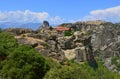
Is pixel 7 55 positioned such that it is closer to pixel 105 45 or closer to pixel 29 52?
pixel 29 52

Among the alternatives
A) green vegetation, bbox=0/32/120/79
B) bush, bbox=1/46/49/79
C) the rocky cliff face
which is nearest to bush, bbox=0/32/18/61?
green vegetation, bbox=0/32/120/79

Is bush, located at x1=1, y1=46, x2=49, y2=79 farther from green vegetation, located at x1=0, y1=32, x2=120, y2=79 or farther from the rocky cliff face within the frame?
the rocky cliff face

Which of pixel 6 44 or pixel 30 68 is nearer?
pixel 30 68

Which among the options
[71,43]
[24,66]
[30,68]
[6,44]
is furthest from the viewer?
[71,43]

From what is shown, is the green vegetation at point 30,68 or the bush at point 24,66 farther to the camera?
the bush at point 24,66

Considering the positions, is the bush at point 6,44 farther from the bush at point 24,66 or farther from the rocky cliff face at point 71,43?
the bush at point 24,66

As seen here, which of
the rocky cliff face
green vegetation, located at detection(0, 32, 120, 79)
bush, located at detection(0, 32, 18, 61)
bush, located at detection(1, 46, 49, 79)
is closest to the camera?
green vegetation, located at detection(0, 32, 120, 79)

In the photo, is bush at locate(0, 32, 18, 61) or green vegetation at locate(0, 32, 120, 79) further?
bush at locate(0, 32, 18, 61)

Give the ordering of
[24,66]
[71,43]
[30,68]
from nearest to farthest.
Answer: [30,68], [24,66], [71,43]

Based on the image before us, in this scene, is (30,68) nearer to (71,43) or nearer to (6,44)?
(6,44)

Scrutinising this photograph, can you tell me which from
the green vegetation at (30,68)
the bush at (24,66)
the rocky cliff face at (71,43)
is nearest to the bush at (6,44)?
the green vegetation at (30,68)

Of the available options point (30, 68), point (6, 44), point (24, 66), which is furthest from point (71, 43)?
point (30, 68)

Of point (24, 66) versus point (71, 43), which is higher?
point (24, 66)

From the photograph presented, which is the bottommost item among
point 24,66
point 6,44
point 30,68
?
point 30,68
